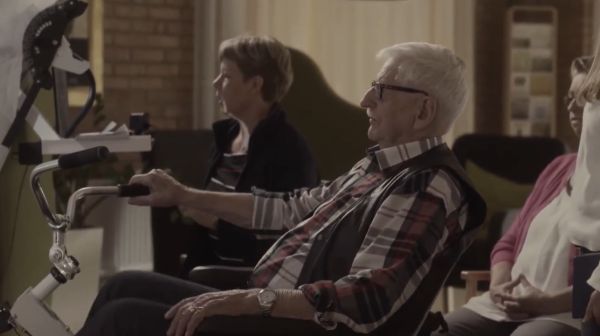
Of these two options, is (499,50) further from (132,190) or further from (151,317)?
(151,317)

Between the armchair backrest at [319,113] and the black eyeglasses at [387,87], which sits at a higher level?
the black eyeglasses at [387,87]

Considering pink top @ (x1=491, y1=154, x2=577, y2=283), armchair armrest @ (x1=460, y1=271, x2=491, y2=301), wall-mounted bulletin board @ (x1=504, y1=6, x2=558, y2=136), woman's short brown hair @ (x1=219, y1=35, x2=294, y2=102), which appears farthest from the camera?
wall-mounted bulletin board @ (x1=504, y1=6, x2=558, y2=136)

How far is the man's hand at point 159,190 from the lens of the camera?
8.98 ft

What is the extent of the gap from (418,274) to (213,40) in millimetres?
3826

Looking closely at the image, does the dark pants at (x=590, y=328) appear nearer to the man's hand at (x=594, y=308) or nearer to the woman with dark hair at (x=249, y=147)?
the man's hand at (x=594, y=308)

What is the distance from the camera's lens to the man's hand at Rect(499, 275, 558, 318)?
2.75m

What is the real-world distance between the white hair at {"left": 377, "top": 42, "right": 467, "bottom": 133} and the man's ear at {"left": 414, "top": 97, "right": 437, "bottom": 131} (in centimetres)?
1

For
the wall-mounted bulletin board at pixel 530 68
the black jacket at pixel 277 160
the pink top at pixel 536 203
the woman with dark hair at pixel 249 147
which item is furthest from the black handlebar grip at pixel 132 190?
the wall-mounted bulletin board at pixel 530 68

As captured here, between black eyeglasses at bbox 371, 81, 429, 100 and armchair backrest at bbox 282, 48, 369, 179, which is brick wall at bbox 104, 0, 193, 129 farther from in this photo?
black eyeglasses at bbox 371, 81, 429, 100

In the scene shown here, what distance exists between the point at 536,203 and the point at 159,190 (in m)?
1.01

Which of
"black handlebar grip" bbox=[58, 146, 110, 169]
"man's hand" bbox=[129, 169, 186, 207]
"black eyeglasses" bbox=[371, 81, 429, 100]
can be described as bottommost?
"man's hand" bbox=[129, 169, 186, 207]

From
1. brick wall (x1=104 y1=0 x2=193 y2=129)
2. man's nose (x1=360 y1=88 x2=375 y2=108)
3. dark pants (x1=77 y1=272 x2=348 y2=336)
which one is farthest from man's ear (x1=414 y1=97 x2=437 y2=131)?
brick wall (x1=104 y1=0 x2=193 y2=129)

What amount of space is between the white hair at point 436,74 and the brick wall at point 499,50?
4548mm

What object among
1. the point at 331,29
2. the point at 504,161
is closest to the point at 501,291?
the point at 504,161
